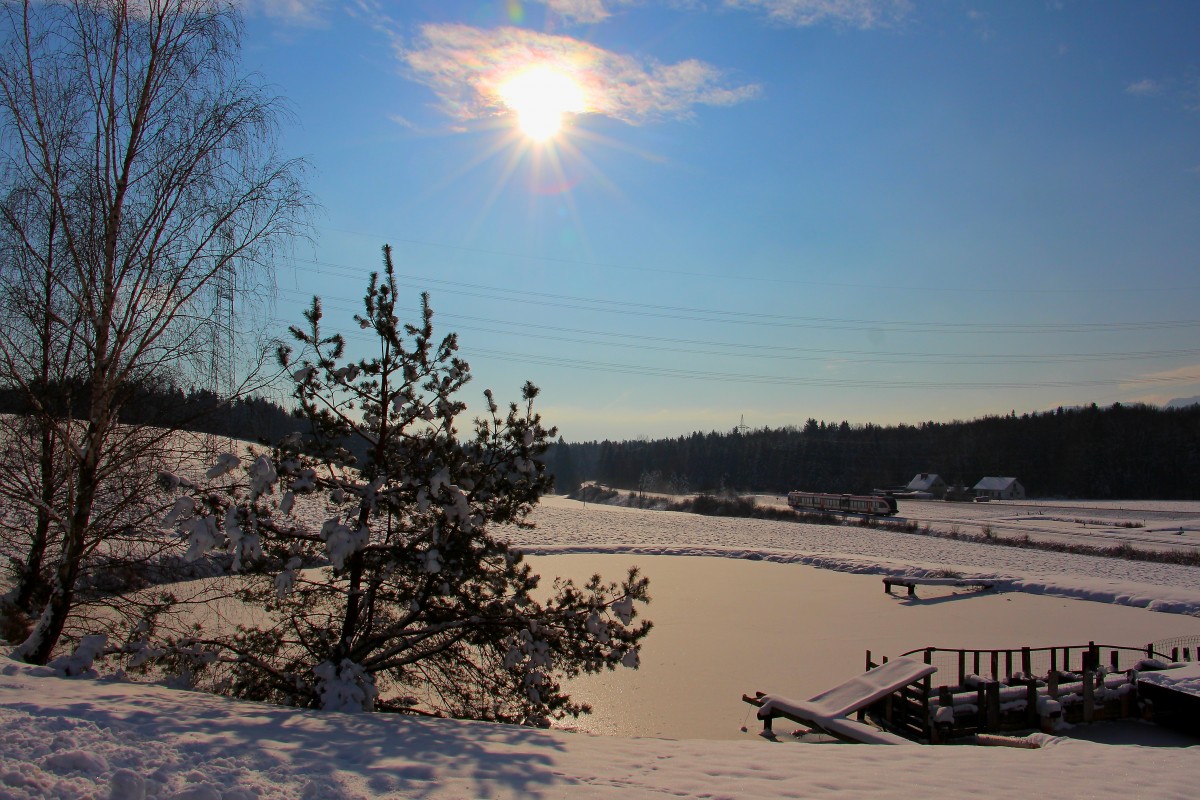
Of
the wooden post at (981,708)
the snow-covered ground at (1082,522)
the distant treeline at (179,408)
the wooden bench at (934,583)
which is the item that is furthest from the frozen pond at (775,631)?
the snow-covered ground at (1082,522)

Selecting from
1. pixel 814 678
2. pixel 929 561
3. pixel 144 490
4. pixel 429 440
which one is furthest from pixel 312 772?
pixel 929 561

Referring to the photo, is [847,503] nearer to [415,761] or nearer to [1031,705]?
[1031,705]

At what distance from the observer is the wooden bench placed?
21783 millimetres

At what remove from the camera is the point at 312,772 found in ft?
14.8

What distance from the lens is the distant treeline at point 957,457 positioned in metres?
83.2

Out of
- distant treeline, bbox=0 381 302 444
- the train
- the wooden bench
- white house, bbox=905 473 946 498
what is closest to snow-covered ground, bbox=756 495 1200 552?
the train

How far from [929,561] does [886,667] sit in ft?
68.4

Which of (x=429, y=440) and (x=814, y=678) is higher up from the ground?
(x=429, y=440)

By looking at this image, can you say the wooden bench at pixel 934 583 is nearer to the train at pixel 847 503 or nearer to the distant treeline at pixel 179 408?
the distant treeline at pixel 179 408

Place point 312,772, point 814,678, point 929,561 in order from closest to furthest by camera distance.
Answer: point 312,772, point 814,678, point 929,561

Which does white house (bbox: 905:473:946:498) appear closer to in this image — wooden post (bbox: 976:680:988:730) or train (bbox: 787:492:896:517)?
train (bbox: 787:492:896:517)

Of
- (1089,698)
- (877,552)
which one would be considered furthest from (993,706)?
(877,552)

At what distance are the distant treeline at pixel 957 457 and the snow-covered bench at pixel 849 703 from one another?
3072 inches

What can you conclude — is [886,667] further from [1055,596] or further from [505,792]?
[1055,596]
